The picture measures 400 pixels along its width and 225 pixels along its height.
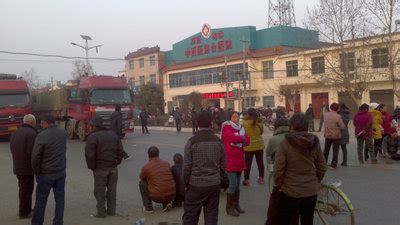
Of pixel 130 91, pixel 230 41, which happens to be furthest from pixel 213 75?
pixel 130 91

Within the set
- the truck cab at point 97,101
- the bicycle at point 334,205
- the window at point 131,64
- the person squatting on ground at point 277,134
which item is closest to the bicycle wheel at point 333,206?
the bicycle at point 334,205

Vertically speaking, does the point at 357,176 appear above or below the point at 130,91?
below

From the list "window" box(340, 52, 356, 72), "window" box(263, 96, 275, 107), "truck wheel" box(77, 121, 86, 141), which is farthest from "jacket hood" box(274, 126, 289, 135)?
"window" box(263, 96, 275, 107)

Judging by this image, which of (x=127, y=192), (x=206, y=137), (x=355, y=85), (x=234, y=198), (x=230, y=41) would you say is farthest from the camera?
(x=230, y=41)

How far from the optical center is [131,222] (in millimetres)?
7121

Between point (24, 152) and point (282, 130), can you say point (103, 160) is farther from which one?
point (282, 130)

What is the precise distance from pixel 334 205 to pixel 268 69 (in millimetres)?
44093

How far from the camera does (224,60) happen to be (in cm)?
5188

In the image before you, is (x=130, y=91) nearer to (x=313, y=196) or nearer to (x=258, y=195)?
(x=258, y=195)

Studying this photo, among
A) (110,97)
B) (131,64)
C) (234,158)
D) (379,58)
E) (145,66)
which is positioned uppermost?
(131,64)

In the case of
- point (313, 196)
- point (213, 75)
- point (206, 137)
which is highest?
point (213, 75)

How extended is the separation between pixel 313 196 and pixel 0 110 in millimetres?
21450

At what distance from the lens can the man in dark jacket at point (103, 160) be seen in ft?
23.9

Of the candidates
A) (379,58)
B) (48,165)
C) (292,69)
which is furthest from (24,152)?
(292,69)
